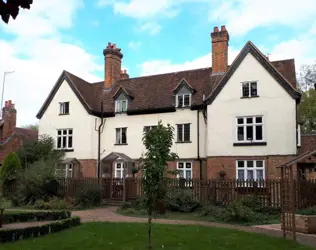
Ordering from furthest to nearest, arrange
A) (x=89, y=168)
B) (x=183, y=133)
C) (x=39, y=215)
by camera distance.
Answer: (x=89, y=168), (x=183, y=133), (x=39, y=215)

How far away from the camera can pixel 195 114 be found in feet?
86.1

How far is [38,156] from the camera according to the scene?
28594 mm

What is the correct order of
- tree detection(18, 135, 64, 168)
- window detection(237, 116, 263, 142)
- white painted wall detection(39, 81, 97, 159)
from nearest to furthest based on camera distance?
1. window detection(237, 116, 263, 142)
2. tree detection(18, 135, 64, 168)
3. white painted wall detection(39, 81, 97, 159)

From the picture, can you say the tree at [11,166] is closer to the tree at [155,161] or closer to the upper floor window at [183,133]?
the upper floor window at [183,133]

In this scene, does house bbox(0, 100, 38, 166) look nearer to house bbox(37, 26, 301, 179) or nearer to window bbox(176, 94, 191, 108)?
house bbox(37, 26, 301, 179)

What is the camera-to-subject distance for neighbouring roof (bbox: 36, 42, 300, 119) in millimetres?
24484

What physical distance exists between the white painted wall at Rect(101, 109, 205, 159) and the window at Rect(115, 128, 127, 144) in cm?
34

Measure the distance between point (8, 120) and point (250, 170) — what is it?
22.6m

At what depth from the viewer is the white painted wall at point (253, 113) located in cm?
2255

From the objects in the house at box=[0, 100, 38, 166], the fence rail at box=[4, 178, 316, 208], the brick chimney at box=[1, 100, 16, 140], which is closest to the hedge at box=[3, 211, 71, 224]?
the fence rail at box=[4, 178, 316, 208]

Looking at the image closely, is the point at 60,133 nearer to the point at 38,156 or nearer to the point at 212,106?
the point at 38,156

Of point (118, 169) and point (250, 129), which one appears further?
point (118, 169)

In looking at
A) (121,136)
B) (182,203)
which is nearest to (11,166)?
(121,136)

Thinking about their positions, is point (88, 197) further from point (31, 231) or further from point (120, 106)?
point (31, 231)
